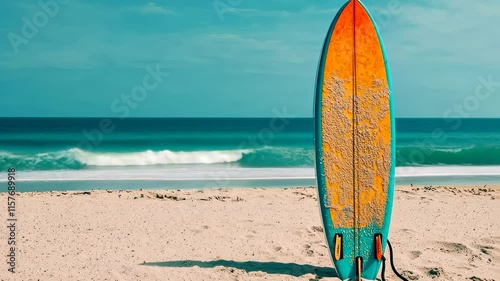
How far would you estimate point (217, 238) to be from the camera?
15.9 feet

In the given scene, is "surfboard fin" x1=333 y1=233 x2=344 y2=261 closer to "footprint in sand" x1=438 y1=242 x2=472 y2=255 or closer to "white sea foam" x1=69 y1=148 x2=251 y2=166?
"footprint in sand" x1=438 y1=242 x2=472 y2=255

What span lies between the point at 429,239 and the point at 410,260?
2.51 feet

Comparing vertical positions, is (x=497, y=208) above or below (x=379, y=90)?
below

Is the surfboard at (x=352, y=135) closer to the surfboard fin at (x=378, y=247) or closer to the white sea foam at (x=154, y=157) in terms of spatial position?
the surfboard fin at (x=378, y=247)

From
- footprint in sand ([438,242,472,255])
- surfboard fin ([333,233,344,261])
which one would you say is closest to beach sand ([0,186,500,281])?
footprint in sand ([438,242,472,255])

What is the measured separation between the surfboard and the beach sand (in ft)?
1.01

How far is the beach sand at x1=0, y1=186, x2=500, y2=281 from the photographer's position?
12.6ft

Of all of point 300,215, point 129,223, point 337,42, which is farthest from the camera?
point 300,215

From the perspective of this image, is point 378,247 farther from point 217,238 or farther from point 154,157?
point 154,157

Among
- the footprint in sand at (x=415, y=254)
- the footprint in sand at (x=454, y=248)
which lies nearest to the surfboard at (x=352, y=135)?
the footprint in sand at (x=415, y=254)

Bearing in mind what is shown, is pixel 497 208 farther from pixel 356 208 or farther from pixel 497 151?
pixel 497 151

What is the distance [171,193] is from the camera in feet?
25.7

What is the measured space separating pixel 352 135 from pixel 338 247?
0.82m

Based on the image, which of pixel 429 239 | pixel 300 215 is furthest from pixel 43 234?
pixel 429 239
